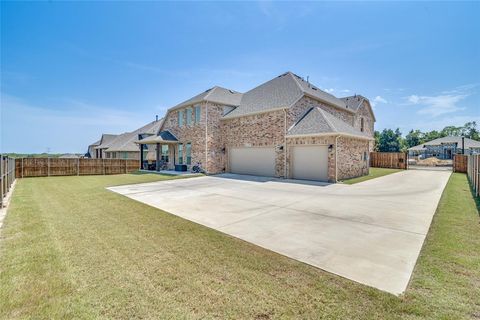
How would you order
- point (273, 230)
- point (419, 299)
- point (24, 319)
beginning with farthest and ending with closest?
point (273, 230) → point (419, 299) → point (24, 319)

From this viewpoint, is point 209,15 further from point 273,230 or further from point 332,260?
point 332,260

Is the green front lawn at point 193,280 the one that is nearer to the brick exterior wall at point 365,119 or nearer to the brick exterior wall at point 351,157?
the brick exterior wall at point 351,157

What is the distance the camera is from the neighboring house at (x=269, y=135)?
→ 46.1 feet

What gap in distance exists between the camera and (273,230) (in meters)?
5.15

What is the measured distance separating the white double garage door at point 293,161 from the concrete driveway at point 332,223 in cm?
415

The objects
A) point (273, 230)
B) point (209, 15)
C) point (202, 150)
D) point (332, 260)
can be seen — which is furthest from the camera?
point (202, 150)

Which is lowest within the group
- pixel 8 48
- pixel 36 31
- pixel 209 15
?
pixel 8 48

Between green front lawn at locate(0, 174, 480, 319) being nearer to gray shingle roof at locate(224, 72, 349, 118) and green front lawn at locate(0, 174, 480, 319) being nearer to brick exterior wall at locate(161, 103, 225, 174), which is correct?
gray shingle roof at locate(224, 72, 349, 118)

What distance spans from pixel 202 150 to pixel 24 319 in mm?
16808

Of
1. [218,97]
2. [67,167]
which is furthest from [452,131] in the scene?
[67,167]

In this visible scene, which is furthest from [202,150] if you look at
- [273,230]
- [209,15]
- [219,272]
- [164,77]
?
[219,272]

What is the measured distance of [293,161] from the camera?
15055 millimetres

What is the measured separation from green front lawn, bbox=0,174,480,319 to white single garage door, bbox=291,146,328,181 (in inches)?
343

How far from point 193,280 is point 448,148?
5781 cm
